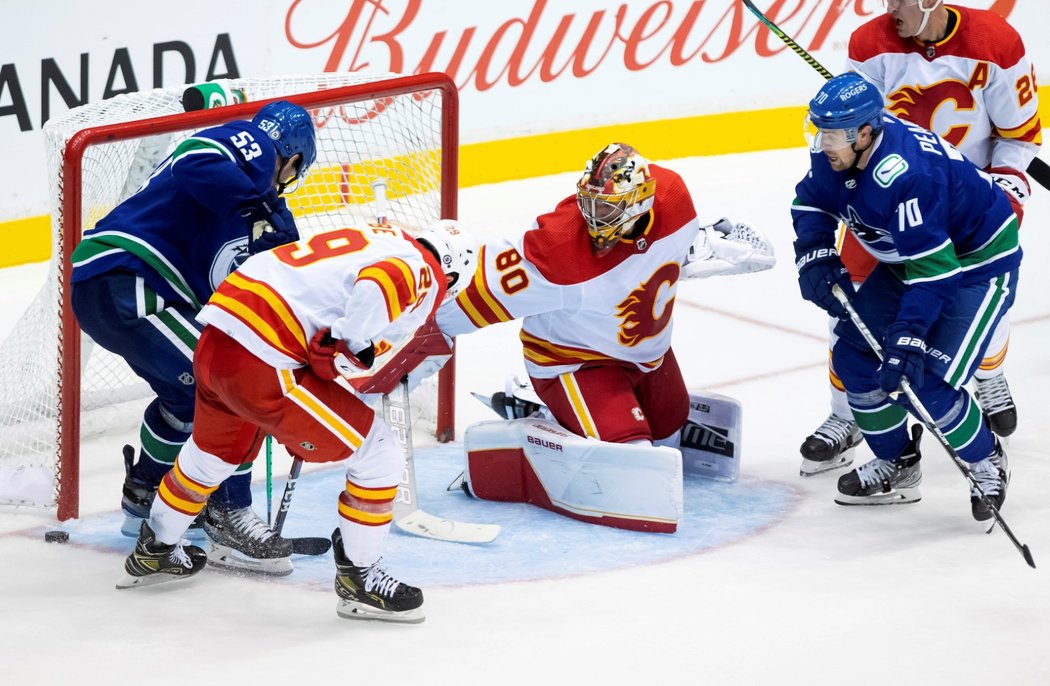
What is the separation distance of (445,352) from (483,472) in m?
0.33

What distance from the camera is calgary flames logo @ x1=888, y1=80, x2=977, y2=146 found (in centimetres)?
423

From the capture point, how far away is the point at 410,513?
12.4 ft

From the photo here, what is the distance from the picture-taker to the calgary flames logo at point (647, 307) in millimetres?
3764

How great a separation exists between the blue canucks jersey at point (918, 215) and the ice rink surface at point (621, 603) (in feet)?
1.91

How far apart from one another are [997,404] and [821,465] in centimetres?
56

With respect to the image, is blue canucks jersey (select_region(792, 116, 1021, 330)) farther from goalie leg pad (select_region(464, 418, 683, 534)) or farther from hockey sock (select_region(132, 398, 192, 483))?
hockey sock (select_region(132, 398, 192, 483))

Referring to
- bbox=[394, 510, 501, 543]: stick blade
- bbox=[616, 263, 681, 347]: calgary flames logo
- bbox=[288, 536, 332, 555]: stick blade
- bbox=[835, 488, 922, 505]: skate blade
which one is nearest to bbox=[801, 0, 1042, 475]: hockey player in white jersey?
bbox=[835, 488, 922, 505]: skate blade

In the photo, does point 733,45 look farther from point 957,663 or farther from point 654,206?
point 957,663

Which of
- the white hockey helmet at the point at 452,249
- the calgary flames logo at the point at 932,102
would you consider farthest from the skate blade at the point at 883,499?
the white hockey helmet at the point at 452,249

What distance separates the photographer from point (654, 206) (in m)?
3.74

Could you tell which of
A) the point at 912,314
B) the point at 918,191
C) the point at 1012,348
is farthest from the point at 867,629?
the point at 1012,348

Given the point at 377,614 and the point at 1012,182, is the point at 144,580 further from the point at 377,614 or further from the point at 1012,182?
the point at 1012,182

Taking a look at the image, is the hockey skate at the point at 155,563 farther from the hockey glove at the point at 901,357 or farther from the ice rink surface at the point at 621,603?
the hockey glove at the point at 901,357

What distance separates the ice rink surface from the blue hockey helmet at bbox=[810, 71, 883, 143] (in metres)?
0.95
